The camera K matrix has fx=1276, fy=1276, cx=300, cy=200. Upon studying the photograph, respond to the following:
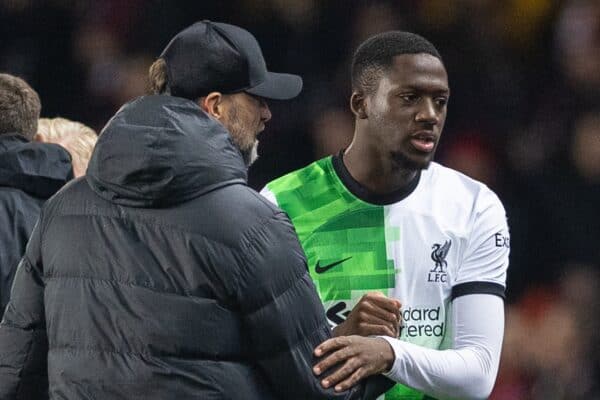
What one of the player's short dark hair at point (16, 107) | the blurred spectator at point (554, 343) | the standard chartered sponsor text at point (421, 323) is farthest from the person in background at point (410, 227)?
the blurred spectator at point (554, 343)

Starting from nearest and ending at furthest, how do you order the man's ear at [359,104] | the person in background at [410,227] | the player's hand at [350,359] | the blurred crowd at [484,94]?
the player's hand at [350,359] < the person in background at [410,227] < the man's ear at [359,104] < the blurred crowd at [484,94]

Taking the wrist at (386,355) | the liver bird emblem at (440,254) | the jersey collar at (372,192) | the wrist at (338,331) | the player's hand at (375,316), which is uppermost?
the jersey collar at (372,192)

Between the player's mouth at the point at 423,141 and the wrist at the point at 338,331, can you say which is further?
the player's mouth at the point at 423,141

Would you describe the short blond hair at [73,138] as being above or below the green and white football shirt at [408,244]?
above

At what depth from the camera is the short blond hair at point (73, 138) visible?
530 cm

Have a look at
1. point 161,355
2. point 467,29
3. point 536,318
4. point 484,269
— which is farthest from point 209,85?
point 467,29

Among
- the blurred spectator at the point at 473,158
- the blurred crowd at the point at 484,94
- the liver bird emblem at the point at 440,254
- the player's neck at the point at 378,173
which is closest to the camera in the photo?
the liver bird emblem at the point at 440,254

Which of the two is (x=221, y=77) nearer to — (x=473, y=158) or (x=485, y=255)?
(x=485, y=255)

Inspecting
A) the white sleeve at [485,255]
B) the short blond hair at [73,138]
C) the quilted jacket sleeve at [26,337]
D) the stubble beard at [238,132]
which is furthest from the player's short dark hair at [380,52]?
the short blond hair at [73,138]

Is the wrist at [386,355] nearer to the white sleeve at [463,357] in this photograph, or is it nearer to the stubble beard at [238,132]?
the white sleeve at [463,357]

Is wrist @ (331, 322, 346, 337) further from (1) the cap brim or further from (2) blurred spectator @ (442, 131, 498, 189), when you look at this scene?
(2) blurred spectator @ (442, 131, 498, 189)

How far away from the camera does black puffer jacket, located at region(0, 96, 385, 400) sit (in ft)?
9.20

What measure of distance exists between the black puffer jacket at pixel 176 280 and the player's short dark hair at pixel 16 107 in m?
1.77

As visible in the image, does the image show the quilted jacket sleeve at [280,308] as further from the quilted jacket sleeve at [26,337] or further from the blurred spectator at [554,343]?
the blurred spectator at [554,343]
